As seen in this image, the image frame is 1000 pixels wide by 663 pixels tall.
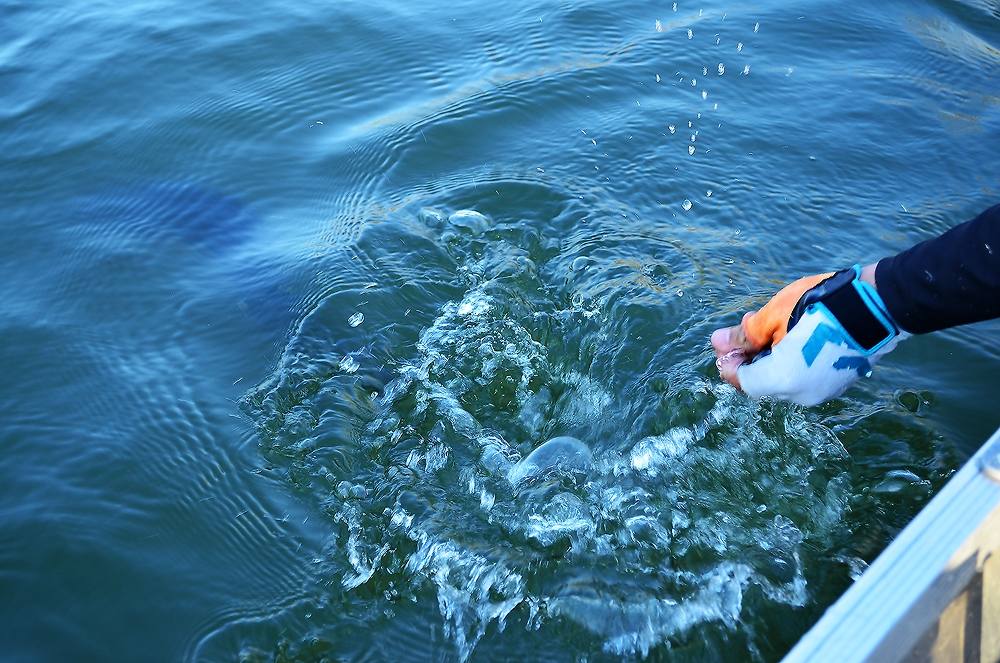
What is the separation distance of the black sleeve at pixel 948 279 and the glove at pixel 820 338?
5 centimetres

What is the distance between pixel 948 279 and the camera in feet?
6.86

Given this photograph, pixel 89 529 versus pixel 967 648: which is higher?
pixel 967 648

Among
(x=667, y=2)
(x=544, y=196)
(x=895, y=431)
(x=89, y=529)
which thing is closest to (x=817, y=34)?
(x=667, y=2)

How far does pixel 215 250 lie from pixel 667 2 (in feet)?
11.7

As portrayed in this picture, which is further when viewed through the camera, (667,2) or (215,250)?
(667,2)

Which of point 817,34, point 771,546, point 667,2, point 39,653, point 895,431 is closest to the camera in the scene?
point 39,653

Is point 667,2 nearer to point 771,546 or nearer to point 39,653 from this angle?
point 771,546

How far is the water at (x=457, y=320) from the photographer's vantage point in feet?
8.07

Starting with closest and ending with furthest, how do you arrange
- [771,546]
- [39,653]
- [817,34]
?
1. [39,653]
2. [771,546]
3. [817,34]

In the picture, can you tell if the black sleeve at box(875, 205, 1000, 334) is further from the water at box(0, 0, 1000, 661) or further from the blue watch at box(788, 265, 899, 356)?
the water at box(0, 0, 1000, 661)

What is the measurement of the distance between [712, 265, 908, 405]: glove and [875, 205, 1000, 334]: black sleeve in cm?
5

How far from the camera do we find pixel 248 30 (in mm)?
5645

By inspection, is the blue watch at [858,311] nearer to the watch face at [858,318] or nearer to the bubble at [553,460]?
the watch face at [858,318]

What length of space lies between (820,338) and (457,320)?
1514 millimetres
